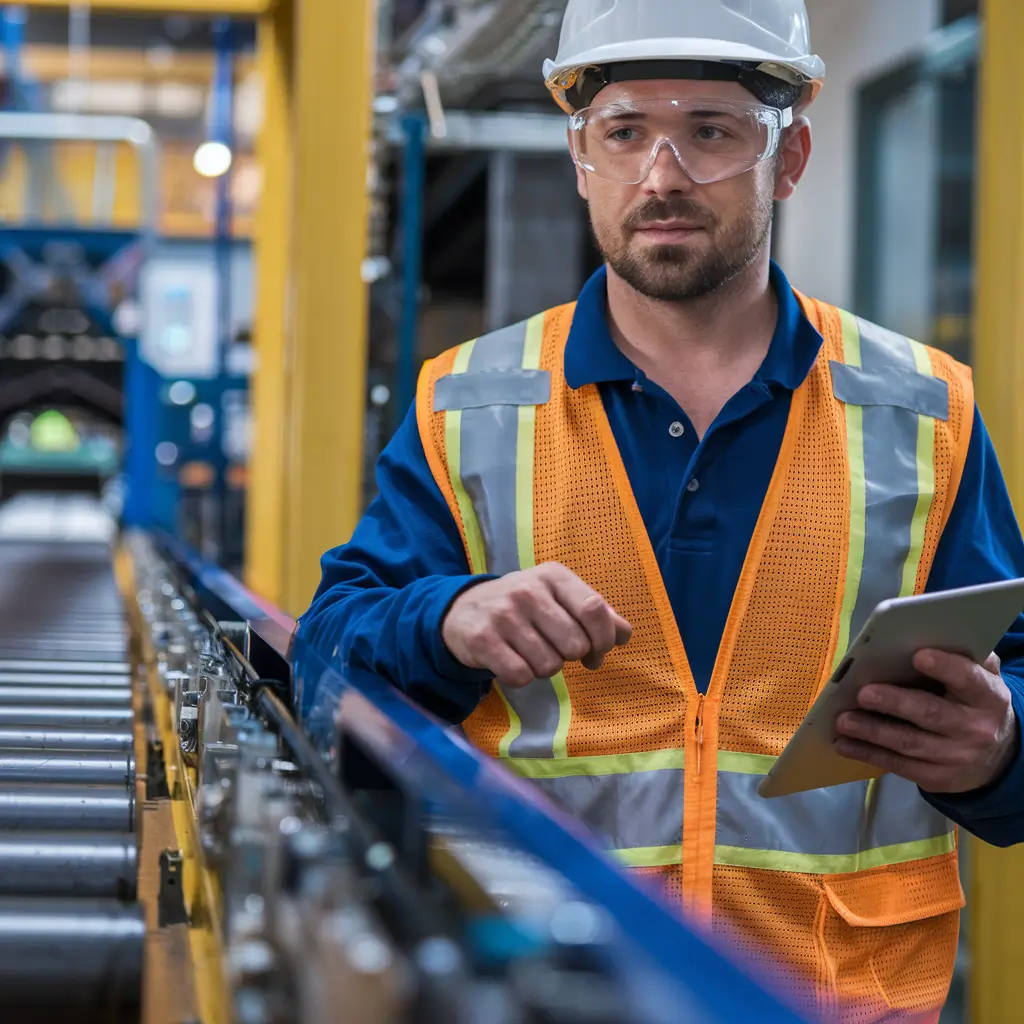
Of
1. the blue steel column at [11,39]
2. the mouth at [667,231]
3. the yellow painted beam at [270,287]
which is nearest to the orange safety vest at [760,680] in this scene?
the mouth at [667,231]

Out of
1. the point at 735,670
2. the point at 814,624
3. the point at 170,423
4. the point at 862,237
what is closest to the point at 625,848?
the point at 735,670

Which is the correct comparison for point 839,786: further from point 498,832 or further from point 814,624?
point 498,832

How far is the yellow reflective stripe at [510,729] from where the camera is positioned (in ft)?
5.87

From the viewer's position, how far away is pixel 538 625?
1.40m

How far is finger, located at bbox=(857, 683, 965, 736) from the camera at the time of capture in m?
1.46

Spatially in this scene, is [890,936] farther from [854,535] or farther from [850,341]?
[850,341]

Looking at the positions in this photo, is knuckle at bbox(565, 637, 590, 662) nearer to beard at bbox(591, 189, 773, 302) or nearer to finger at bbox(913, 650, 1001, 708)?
finger at bbox(913, 650, 1001, 708)

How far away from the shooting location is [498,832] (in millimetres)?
857

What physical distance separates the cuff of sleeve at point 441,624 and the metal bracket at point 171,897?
1.17 ft

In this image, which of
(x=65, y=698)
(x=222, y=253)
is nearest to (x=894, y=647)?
(x=65, y=698)

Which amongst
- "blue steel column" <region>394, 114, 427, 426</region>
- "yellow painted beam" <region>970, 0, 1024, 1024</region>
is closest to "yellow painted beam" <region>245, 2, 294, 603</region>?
"blue steel column" <region>394, 114, 427, 426</region>

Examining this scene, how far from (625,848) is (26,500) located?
892cm

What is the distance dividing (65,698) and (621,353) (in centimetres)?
126

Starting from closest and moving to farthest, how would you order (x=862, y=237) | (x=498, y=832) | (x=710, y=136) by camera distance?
(x=498, y=832)
(x=710, y=136)
(x=862, y=237)
